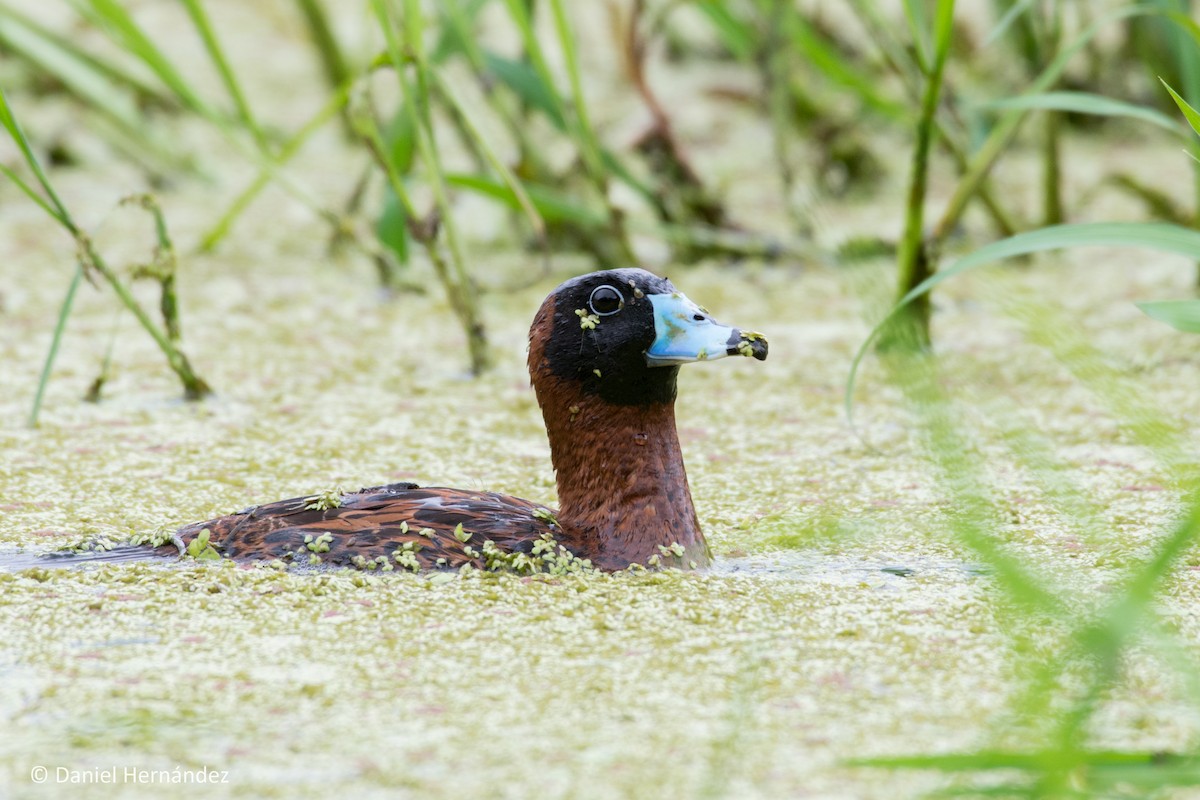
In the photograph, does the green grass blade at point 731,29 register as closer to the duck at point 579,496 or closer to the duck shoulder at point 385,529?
the duck at point 579,496

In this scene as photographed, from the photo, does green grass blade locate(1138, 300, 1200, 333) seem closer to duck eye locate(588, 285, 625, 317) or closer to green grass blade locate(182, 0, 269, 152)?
duck eye locate(588, 285, 625, 317)

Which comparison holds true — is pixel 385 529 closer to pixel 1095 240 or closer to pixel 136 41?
pixel 1095 240

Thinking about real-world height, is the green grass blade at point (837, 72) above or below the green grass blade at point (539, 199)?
above

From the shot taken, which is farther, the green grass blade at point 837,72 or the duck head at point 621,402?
the green grass blade at point 837,72

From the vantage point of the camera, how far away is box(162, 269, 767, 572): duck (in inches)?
94.2

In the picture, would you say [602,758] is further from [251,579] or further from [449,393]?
[449,393]

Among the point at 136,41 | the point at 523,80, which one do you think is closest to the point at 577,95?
the point at 523,80

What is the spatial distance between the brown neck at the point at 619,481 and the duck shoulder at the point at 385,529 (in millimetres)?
66

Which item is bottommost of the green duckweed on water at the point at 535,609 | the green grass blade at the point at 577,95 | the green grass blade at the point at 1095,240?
the green duckweed on water at the point at 535,609

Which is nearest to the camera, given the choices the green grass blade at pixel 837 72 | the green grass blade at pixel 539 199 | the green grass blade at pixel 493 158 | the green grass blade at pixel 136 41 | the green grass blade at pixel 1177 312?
the green grass blade at pixel 1177 312

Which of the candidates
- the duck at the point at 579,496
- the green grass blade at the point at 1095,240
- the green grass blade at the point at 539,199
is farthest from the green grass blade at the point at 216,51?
the green grass blade at the point at 1095,240

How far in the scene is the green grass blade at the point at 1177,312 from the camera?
2207 mm

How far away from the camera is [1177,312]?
2.22 metres

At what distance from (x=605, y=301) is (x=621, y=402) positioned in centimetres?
16
